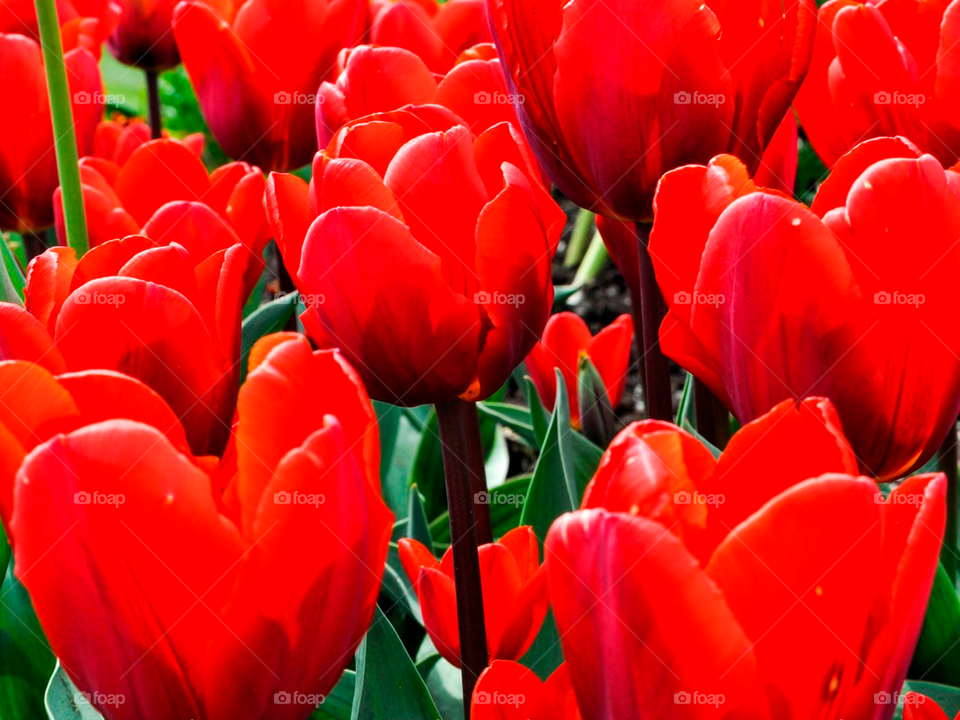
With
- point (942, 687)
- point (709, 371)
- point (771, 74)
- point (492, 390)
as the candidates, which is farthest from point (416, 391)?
point (942, 687)

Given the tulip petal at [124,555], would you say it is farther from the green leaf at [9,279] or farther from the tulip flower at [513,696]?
the green leaf at [9,279]

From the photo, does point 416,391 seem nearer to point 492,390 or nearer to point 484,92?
point 492,390

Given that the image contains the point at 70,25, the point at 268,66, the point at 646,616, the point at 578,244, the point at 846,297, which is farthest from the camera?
the point at 578,244

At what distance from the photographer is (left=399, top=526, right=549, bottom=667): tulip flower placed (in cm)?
72

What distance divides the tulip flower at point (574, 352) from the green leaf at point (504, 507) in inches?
4.1

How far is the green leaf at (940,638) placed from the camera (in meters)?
0.89

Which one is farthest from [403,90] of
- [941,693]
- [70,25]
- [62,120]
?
[70,25]

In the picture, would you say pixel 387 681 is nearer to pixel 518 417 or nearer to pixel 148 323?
pixel 148 323

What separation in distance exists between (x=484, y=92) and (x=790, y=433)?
421mm

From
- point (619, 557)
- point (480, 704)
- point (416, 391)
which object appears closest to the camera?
point (619, 557)

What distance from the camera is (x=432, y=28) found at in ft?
3.94

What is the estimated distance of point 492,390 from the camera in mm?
677

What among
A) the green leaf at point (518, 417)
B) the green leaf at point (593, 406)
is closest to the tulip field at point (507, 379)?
the green leaf at point (593, 406)

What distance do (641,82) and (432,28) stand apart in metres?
0.63
